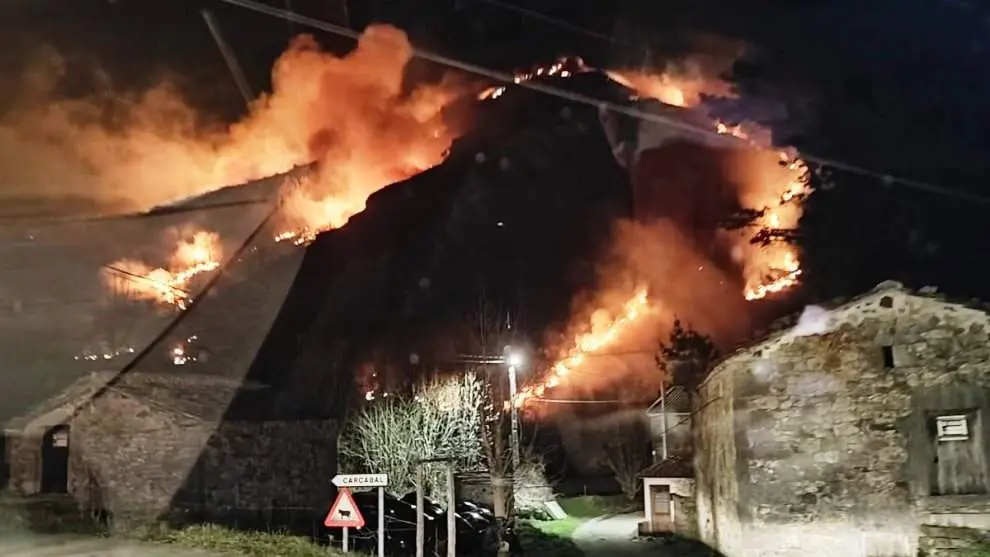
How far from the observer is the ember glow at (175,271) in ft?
119

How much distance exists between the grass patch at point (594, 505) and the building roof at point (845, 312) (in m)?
24.2

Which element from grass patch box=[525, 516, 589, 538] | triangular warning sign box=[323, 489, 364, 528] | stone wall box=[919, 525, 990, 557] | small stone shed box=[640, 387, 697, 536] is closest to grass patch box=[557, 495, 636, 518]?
grass patch box=[525, 516, 589, 538]

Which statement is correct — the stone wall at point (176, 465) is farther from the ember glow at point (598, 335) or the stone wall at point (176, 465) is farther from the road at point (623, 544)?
the ember glow at point (598, 335)

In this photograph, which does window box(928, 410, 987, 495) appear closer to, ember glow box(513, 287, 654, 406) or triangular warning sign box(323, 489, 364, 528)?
triangular warning sign box(323, 489, 364, 528)

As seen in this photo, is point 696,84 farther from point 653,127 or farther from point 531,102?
point 531,102

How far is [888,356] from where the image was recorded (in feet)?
57.0

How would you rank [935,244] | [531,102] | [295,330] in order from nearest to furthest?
[935,244], [295,330], [531,102]

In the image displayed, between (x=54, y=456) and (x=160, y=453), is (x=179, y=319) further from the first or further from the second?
(x=160, y=453)

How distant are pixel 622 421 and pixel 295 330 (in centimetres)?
1953

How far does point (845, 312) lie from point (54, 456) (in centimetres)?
2086

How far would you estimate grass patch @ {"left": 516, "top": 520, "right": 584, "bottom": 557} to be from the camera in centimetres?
2561

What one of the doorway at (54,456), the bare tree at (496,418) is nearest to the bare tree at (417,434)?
the bare tree at (496,418)

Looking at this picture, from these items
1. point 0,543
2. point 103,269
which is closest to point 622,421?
point 103,269

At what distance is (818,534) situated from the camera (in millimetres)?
17578
